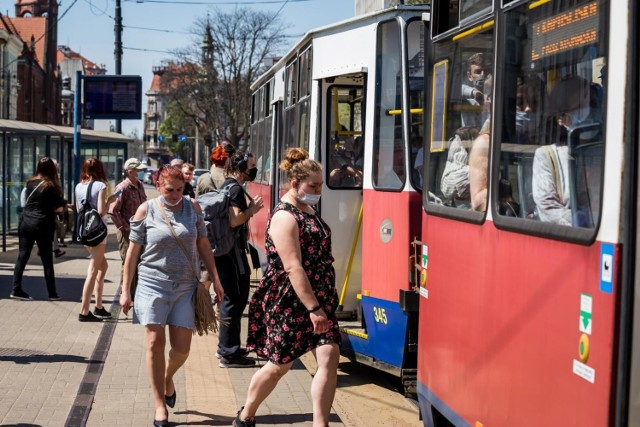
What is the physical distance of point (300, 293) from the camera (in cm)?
592

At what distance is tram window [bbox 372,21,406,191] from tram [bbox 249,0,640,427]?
0.01 meters

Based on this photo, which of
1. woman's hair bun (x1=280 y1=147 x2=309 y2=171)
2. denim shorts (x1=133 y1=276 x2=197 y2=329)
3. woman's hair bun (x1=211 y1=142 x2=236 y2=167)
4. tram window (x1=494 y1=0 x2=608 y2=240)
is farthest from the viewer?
woman's hair bun (x1=211 y1=142 x2=236 y2=167)

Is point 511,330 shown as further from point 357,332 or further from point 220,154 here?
point 220,154

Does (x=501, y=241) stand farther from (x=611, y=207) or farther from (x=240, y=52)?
(x=240, y=52)

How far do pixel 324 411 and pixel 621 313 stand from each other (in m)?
2.87

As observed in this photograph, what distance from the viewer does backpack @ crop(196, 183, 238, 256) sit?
8.90 m

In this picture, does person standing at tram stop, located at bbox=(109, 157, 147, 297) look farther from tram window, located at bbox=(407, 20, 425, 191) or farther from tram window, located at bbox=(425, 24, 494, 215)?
tram window, located at bbox=(425, 24, 494, 215)

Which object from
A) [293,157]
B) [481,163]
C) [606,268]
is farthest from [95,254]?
[606,268]

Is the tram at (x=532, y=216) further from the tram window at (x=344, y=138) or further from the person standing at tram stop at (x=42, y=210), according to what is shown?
the person standing at tram stop at (x=42, y=210)

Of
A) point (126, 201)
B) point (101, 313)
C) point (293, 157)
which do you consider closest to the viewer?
Result: point (293, 157)

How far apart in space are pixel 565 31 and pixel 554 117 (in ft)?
1.02

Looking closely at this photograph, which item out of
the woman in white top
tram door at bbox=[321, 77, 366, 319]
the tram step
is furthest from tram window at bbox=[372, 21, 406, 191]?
the woman in white top

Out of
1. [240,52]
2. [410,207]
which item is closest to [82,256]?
[410,207]

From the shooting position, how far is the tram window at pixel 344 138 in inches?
361
